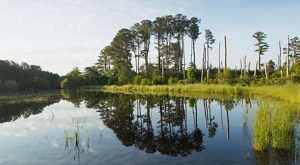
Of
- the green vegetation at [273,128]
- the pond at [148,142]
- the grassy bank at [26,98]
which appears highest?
the green vegetation at [273,128]

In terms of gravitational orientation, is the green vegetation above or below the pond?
above

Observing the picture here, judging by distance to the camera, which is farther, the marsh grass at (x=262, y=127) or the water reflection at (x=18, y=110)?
the water reflection at (x=18, y=110)

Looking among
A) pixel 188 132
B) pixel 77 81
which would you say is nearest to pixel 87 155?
pixel 188 132

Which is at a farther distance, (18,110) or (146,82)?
(146,82)

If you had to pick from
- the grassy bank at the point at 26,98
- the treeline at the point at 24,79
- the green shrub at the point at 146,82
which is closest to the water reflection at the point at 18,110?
the grassy bank at the point at 26,98

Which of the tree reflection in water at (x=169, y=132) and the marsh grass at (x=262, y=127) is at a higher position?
the marsh grass at (x=262, y=127)

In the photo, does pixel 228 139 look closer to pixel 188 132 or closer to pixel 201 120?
pixel 188 132

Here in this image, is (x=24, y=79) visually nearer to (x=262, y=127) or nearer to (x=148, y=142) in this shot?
(x=148, y=142)

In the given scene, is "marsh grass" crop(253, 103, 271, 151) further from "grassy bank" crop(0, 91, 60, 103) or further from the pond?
"grassy bank" crop(0, 91, 60, 103)

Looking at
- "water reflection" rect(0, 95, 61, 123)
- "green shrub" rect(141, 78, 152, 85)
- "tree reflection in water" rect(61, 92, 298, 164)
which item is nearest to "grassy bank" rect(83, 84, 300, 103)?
"green shrub" rect(141, 78, 152, 85)

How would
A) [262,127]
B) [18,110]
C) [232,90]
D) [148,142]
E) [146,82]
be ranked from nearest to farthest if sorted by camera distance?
[262,127], [148,142], [18,110], [232,90], [146,82]

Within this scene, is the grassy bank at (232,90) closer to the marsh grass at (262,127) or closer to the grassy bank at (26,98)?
the marsh grass at (262,127)

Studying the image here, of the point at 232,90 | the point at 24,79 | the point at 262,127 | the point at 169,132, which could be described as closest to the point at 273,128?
the point at 262,127

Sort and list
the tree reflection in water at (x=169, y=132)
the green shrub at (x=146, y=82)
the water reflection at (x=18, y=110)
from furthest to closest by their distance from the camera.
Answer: the green shrub at (x=146, y=82) → the water reflection at (x=18, y=110) → the tree reflection in water at (x=169, y=132)
